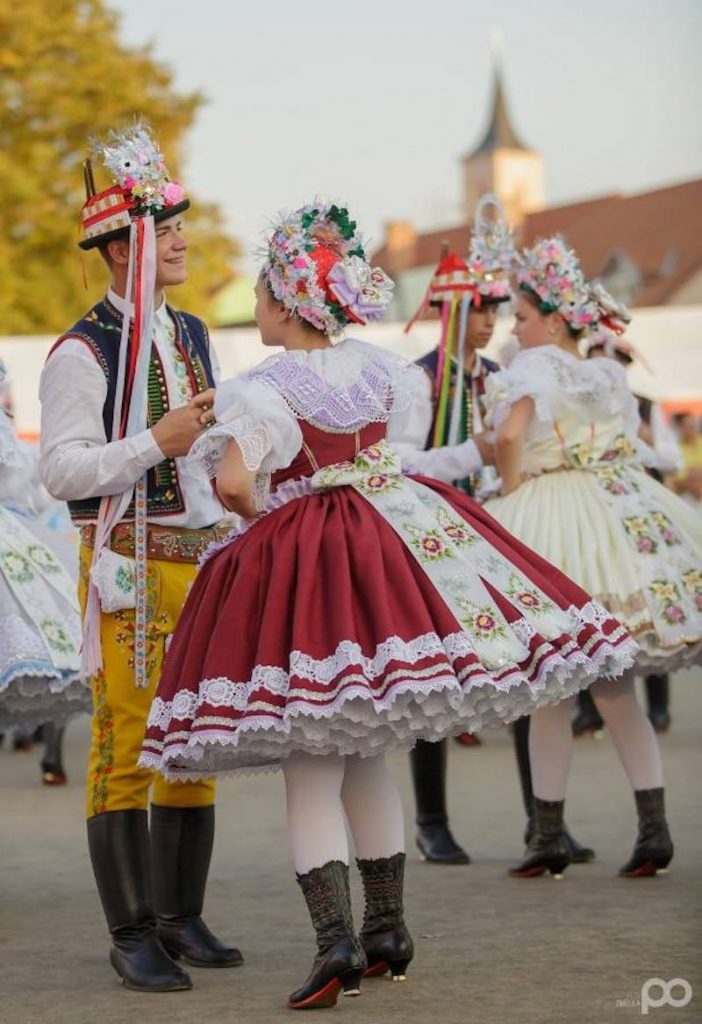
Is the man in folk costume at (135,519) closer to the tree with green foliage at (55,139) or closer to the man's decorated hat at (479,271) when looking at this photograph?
A: the man's decorated hat at (479,271)

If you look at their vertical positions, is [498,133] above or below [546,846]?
above

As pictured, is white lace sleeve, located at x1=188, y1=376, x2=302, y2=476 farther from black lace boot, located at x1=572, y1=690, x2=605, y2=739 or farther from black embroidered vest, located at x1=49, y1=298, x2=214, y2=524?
black lace boot, located at x1=572, y1=690, x2=605, y2=739

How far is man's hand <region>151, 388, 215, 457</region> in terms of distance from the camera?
178 inches

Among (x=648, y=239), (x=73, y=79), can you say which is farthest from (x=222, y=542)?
(x=648, y=239)

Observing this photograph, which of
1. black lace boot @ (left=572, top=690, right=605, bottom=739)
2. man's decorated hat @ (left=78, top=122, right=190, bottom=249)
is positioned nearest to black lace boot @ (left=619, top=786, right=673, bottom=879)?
man's decorated hat @ (left=78, top=122, right=190, bottom=249)

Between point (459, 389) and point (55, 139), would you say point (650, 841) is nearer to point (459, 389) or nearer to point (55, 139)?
point (459, 389)

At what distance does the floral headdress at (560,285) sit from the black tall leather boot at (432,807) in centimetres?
150

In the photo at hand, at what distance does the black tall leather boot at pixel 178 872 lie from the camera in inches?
192

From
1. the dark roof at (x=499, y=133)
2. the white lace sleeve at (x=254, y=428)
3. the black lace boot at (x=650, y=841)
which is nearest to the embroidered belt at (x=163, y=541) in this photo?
the white lace sleeve at (x=254, y=428)

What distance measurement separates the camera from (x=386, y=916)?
4477mm

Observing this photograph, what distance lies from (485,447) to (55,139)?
25.1 meters

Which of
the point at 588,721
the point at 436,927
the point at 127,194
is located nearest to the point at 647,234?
the point at 588,721

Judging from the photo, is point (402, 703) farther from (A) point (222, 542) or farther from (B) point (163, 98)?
(B) point (163, 98)

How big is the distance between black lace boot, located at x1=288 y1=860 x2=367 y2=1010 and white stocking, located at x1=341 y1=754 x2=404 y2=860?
8.5 inches
